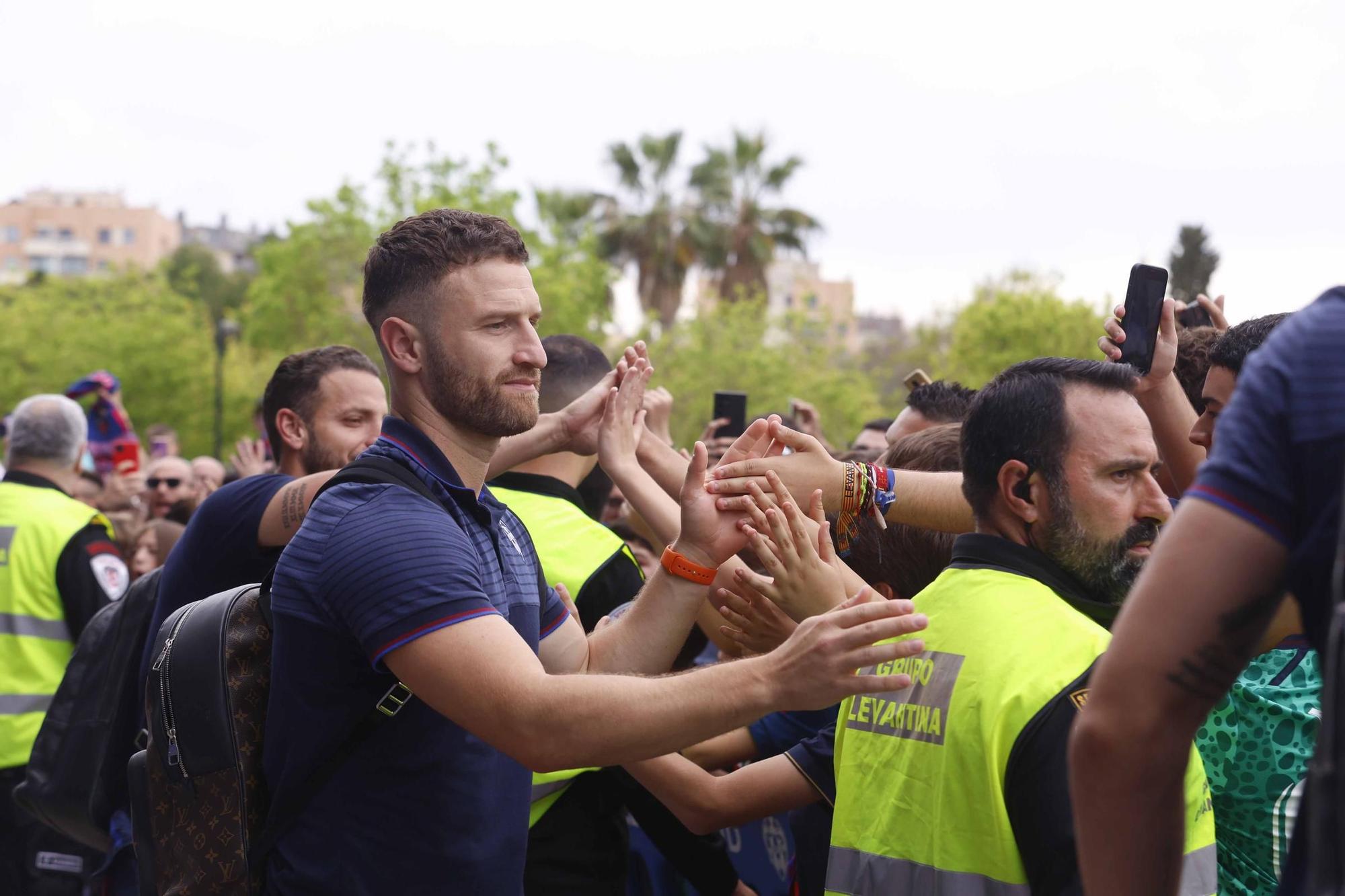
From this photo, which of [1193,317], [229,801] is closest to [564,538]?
[229,801]

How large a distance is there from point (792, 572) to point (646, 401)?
2.13 meters

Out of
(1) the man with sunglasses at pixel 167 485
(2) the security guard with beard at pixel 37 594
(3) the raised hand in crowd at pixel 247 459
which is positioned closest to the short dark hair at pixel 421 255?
(2) the security guard with beard at pixel 37 594

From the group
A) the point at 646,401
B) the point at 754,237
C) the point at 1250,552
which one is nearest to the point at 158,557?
the point at 646,401

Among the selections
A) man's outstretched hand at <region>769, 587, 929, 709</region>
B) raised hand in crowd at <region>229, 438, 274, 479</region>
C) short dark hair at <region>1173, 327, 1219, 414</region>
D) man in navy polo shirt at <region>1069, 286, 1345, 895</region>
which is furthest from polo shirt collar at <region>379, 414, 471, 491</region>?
raised hand in crowd at <region>229, 438, 274, 479</region>

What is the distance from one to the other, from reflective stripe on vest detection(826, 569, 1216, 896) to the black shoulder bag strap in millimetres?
1039

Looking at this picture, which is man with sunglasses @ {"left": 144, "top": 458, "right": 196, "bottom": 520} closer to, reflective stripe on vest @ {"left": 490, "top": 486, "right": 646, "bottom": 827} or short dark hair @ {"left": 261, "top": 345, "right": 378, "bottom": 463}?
short dark hair @ {"left": 261, "top": 345, "right": 378, "bottom": 463}

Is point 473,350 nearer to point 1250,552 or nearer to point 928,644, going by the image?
point 928,644

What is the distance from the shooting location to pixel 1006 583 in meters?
2.87

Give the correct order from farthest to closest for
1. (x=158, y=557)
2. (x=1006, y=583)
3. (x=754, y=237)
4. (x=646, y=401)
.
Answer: (x=754, y=237) → (x=158, y=557) → (x=646, y=401) → (x=1006, y=583)

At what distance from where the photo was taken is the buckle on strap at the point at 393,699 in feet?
8.83

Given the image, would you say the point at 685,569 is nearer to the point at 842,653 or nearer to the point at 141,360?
the point at 842,653

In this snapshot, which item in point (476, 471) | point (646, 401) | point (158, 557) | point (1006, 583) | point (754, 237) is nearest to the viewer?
point (1006, 583)

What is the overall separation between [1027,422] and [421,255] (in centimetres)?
146

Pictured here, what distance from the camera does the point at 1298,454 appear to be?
1536 millimetres
